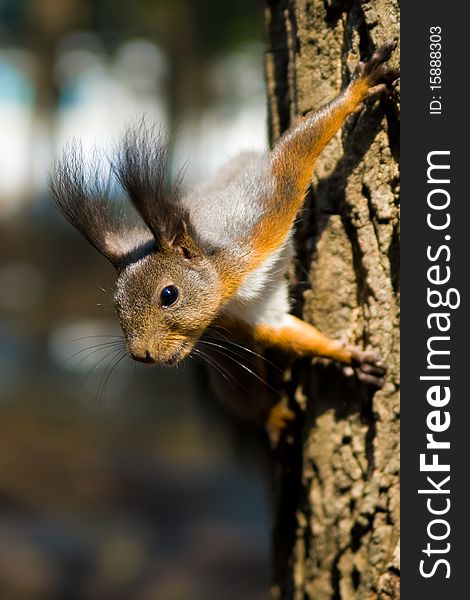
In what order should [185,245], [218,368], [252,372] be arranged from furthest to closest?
[218,368] < [252,372] < [185,245]

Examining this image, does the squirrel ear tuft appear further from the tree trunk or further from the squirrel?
the tree trunk

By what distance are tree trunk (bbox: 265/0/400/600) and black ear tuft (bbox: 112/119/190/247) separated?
1.26 ft

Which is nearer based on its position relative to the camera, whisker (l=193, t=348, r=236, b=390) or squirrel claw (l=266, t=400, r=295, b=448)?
whisker (l=193, t=348, r=236, b=390)

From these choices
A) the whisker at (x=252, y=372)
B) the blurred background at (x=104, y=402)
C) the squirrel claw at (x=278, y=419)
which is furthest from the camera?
the blurred background at (x=104, y=402)

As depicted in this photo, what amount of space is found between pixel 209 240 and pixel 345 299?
344mm

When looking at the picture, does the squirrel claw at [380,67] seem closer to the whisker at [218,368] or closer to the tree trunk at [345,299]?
the tree trunk at [345,299]

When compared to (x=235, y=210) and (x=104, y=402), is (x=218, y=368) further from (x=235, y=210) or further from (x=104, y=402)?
(x=104, y=402)

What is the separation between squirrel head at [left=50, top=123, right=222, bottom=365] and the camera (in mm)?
1618

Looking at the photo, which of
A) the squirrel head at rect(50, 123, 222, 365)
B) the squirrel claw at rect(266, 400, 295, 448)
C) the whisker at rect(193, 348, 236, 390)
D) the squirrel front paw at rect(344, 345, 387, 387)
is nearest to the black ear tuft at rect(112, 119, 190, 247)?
the squirrel head at rect(50, 123, 222, 365)

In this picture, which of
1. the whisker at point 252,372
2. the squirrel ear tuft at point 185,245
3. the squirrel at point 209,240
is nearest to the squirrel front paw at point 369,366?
the squirrel at point 209,240

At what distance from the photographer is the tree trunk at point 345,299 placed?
1705mm

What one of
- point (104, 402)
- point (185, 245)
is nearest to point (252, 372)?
point (185, 245)

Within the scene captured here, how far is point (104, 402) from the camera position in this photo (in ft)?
23.9

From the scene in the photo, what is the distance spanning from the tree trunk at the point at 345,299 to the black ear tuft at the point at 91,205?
431mm
